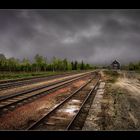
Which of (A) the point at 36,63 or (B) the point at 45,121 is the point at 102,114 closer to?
(B) the point at 45,121

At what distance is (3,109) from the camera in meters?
8.71

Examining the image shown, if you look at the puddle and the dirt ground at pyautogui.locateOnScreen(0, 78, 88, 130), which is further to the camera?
the puddle

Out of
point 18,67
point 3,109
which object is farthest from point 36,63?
point 3,109

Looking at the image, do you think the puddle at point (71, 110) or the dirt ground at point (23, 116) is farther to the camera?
the puddle at point (71, 110)

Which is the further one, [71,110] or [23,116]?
[71,110]
